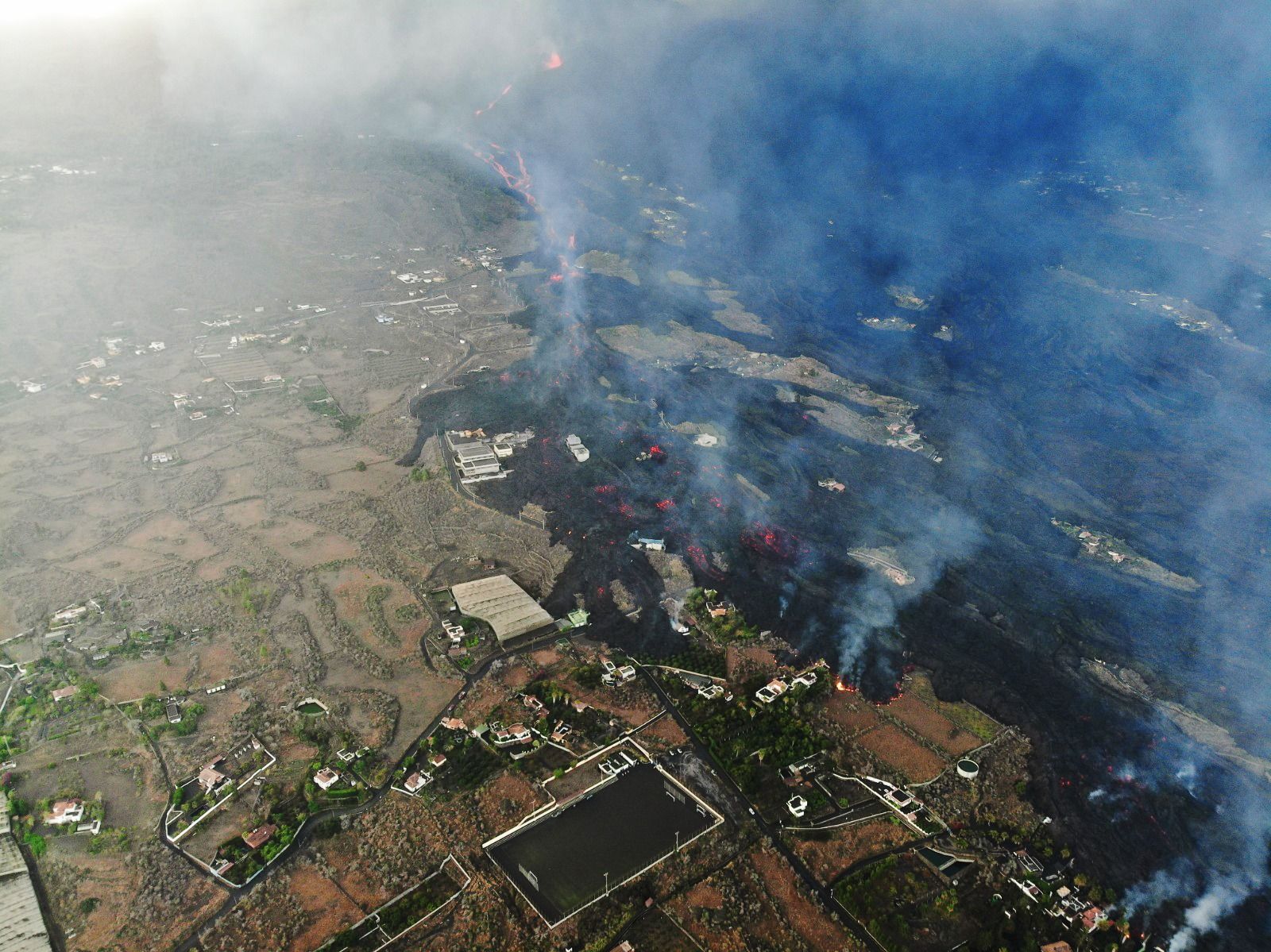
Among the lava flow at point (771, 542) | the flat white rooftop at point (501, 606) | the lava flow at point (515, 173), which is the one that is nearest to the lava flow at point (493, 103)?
the lava flow at point (515, 173)

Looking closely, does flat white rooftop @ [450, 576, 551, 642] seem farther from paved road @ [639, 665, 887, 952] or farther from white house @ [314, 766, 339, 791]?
white house @ [314, 766, 339, 791]

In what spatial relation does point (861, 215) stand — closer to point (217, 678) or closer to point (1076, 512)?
point (1076, 512)

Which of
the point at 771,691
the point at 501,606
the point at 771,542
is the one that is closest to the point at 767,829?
the point at 771,691

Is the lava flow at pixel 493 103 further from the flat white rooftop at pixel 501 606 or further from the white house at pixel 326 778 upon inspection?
the white house at pixel 326 778

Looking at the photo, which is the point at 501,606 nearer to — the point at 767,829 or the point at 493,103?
the point at 767,829

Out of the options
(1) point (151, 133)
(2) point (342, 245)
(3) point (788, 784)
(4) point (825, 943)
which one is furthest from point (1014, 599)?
(1) point (151, 133)
